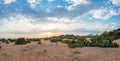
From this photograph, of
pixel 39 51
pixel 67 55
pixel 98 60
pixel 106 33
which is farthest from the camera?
pixel 106 33

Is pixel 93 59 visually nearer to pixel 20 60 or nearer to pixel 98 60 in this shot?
pixel 98 60

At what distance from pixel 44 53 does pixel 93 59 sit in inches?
154

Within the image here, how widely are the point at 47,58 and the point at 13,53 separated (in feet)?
9.60

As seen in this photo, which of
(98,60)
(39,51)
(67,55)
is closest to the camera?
(98,60)

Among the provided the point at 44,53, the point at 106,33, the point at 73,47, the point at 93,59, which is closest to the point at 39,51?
the point at 44,53

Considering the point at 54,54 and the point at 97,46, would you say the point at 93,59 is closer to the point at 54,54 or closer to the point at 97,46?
the point at 54,54

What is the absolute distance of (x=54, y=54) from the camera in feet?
57.2

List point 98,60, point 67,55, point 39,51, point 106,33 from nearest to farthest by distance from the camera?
point 98,60
point 67,55
point 39,51
point 106,33

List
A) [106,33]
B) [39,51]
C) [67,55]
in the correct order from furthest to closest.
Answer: [106,33], [39,51], [67,55]

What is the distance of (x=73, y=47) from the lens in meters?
20.1

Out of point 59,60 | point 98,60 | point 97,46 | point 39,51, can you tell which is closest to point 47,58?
point 59,60

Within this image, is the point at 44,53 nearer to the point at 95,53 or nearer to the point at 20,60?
the point at 20,60

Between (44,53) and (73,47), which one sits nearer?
(44,53)

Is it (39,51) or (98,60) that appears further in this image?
(39,51)
